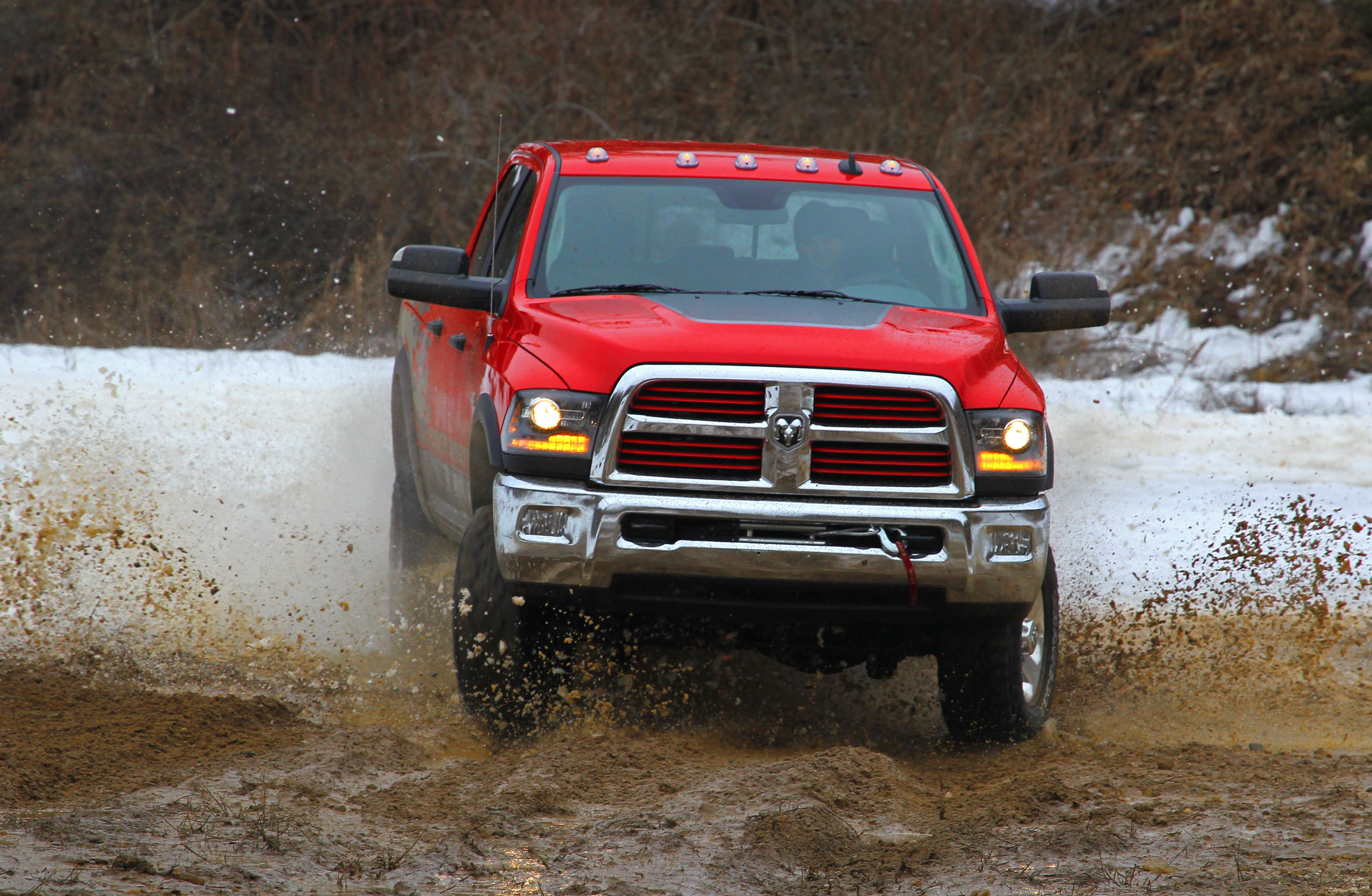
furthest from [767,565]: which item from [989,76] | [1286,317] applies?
[989,76]

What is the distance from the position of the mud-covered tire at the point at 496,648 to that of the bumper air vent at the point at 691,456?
0.54 meters

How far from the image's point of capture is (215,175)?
1744cm

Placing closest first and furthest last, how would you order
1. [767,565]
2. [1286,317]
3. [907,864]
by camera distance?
[907,864]
[767,565]
[1286,317]

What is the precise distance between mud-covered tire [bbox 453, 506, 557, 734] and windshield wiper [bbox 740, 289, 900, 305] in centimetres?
132

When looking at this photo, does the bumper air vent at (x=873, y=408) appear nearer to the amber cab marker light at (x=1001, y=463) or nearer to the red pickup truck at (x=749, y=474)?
the red pickup truck at (x=749, y=474)

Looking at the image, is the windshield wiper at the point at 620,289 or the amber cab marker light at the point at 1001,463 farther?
the windshield wiper at the point at 620,289

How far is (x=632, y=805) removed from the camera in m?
4.18

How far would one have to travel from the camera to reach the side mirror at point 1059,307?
18.0 feet

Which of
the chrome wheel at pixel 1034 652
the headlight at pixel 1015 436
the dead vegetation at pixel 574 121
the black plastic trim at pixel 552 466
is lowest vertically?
the chrome wheel at pixel 1034 652

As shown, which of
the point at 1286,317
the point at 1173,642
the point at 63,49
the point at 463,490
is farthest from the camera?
the point at 63,49

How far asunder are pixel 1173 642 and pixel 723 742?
105 inches

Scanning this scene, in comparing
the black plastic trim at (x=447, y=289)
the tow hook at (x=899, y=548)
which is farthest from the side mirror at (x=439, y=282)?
the tow hook at (x=899, y=548)

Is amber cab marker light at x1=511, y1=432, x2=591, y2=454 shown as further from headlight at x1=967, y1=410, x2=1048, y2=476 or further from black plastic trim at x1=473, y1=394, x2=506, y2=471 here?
headlight at x1=967, y1=410, x2=1048, y2=476

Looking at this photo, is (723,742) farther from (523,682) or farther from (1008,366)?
(1008,366)
